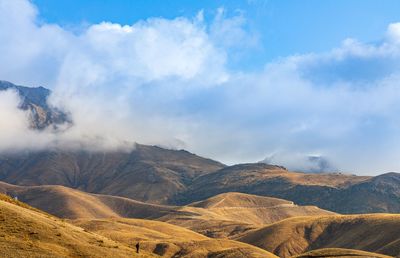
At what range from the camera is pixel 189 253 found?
182 m

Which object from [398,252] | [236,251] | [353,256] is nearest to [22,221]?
[353,256]

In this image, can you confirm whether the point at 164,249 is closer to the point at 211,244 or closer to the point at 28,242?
the point at 211,244

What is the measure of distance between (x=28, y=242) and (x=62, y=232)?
711 cm

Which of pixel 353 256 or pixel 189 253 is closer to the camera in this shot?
pixel 353 256

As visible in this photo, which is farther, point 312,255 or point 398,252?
point 398,252

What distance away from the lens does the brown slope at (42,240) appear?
56.6m

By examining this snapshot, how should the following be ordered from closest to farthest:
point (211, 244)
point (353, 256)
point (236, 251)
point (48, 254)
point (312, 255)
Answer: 1. point (48, 254)
2. point (353, 256)
3. point (312, 255)
4. point (236, 251)
5. point (211, 244)

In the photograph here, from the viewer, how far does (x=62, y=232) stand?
2594 inches

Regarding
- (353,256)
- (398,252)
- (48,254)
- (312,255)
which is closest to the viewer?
(48,254)

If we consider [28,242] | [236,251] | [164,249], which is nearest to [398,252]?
[236,251]

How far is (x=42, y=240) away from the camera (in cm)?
6138

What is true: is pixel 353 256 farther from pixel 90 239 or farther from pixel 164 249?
pixel 164 249

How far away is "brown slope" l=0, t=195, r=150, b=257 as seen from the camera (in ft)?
186

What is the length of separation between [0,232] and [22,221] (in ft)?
15.3
